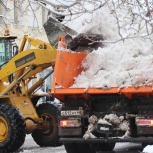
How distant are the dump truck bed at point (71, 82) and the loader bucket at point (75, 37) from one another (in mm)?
731

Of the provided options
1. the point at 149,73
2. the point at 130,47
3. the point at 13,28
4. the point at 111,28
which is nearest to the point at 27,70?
the point at 111,28

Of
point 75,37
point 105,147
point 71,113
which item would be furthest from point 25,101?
point 71,113

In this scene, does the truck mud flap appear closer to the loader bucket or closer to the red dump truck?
the red dump truck

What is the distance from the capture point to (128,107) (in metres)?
9.91

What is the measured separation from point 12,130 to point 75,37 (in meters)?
2.42

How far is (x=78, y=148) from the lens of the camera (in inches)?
432

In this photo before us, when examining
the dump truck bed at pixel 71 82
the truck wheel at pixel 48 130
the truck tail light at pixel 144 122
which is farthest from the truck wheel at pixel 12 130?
the truck tail light at pixel 144 122

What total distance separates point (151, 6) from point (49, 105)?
17.9 feet

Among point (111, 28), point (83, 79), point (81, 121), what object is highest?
point (111, 28)

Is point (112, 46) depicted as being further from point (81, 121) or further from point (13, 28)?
point (13, 28)

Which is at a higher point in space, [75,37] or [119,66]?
[75,37]

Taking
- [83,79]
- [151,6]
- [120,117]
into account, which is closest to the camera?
[151,6]

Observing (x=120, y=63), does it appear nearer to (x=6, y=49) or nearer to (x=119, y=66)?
(x=119, y=66)

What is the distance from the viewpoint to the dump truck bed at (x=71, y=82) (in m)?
9.69
